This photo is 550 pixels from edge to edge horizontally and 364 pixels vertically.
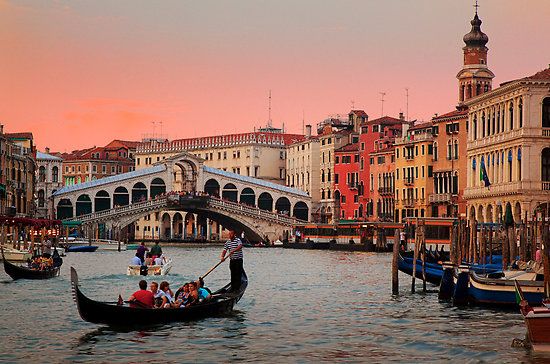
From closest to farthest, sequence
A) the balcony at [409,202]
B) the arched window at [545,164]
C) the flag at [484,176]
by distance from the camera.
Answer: the arched window at [545,164], the flag at [484,176], the balcony at [409,202]

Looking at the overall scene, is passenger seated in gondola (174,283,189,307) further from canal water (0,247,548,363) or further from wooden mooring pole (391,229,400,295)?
wooden mooring pole (391,229,400,295)

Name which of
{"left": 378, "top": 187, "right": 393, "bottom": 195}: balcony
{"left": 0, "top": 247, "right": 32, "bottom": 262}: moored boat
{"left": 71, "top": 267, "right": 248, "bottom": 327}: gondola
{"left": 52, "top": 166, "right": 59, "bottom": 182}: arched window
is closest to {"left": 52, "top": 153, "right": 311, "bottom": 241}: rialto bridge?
{"left": 378, "top": 187, "right": 393, "bottom": 195}: balcony

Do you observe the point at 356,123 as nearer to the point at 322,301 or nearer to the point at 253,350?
the point at 322,301

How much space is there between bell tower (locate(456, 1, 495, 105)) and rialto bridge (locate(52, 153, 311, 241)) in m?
15.1

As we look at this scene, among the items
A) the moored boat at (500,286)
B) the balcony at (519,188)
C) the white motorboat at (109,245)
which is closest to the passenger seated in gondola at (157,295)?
the moored boat at (500,286)

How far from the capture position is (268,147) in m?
91.6

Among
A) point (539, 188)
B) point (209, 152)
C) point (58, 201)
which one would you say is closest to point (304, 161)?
point (209, 152)

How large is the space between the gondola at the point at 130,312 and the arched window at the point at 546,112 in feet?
95.2

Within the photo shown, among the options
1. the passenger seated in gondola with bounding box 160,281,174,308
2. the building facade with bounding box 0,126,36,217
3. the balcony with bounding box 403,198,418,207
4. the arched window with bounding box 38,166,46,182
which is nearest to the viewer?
the passenger seated in gondola with bounding box 160,281,174,308

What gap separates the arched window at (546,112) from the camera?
46.7m

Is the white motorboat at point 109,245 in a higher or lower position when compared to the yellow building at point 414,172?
lower

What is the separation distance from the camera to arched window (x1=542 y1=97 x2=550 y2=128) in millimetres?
46688

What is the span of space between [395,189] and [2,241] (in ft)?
109

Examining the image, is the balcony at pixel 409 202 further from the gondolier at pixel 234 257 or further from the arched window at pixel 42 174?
the gondolier at pixel 234 257
